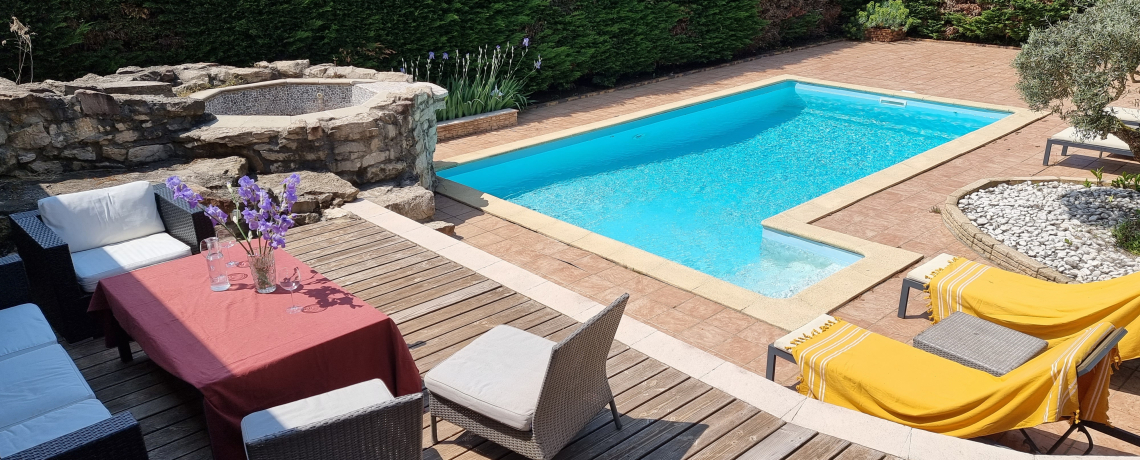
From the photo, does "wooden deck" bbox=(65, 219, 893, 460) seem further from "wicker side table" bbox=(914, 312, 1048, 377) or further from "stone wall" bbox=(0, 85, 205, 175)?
"stone wall" bbox=(0, 85, 205, 175)

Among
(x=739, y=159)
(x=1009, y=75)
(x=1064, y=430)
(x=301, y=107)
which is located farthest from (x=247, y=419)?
(x=1009, y=75)

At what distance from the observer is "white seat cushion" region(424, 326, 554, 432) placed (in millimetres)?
3533

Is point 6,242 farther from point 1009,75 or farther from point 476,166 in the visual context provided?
point 1009,75

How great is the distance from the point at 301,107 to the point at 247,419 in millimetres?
6658

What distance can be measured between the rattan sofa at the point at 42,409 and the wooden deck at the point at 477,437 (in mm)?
426

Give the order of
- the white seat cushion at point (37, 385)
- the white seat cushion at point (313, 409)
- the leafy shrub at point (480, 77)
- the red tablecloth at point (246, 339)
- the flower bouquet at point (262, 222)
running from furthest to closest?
1. the leafy shrub at point (480, 77)
2. the flower bouquet at point (262, 222)
3. the red tablecloth at point (246, 339)
4. the white seat cushion at point (37, 385)
5. the white seat cushion at point (313, 409)

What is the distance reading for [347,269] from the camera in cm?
594

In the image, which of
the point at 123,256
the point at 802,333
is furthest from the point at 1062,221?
the point at 123,256

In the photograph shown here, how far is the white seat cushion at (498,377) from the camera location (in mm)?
3533

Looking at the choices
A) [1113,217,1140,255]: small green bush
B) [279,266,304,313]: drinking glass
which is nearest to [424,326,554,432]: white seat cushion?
[279,266,304,313]: drinking glass

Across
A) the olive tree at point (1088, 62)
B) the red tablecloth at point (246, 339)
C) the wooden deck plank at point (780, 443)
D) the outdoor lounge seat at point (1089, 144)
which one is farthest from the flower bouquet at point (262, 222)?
the outdoor lounge seat at point (1089, 144)

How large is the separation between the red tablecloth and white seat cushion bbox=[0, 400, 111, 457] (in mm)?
355

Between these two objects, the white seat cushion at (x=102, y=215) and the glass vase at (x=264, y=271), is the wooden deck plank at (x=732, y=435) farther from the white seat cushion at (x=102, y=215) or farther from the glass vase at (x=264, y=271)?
the white seat cushion at (x=102, y=215)

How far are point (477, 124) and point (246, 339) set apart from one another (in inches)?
320
